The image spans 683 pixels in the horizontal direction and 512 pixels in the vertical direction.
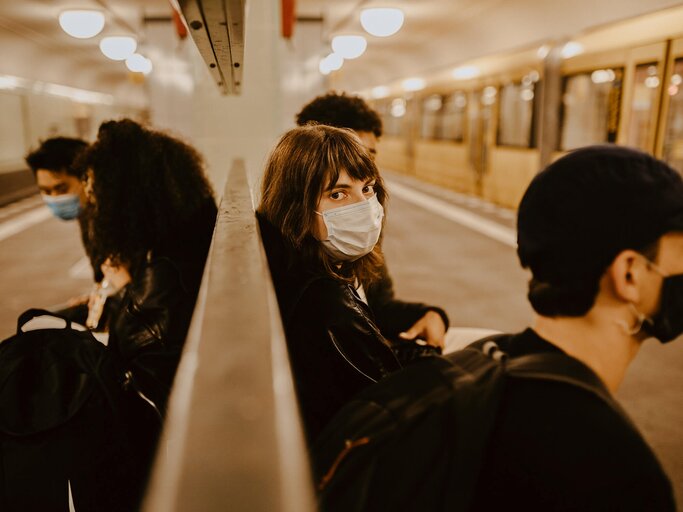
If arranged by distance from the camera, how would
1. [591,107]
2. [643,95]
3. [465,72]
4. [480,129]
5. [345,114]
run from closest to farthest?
[345,114]
[643,95]
[591,107]
[480,129]
[465,72]

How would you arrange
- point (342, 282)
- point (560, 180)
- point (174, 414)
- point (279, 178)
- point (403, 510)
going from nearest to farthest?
point (174, 414), point (403, 510), point (560, 180), point (342, 282), point (279, 178)

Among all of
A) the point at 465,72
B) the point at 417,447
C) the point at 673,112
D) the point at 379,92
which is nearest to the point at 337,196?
the point at 417,447

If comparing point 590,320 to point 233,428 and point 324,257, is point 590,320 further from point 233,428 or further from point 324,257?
point 324,257

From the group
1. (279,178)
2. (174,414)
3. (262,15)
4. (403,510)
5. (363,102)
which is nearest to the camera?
(174,414)

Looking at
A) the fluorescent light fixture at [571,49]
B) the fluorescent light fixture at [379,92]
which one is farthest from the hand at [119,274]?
the fluorescent light fixture at [379,92]

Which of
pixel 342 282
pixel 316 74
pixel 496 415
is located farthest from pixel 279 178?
pixel 316 74

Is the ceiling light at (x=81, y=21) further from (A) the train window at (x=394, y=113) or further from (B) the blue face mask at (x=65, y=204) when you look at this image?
(A) the train window at (x=394, y=113)

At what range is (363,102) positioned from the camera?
3.00 m

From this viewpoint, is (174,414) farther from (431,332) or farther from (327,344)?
(431,332)

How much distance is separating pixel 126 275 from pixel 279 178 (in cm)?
97

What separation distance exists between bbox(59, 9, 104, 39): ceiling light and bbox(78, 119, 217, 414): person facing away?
7068 mm

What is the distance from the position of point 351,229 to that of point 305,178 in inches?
9.5

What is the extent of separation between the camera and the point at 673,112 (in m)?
7.31

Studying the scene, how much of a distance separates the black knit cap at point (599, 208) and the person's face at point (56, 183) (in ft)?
10.3
